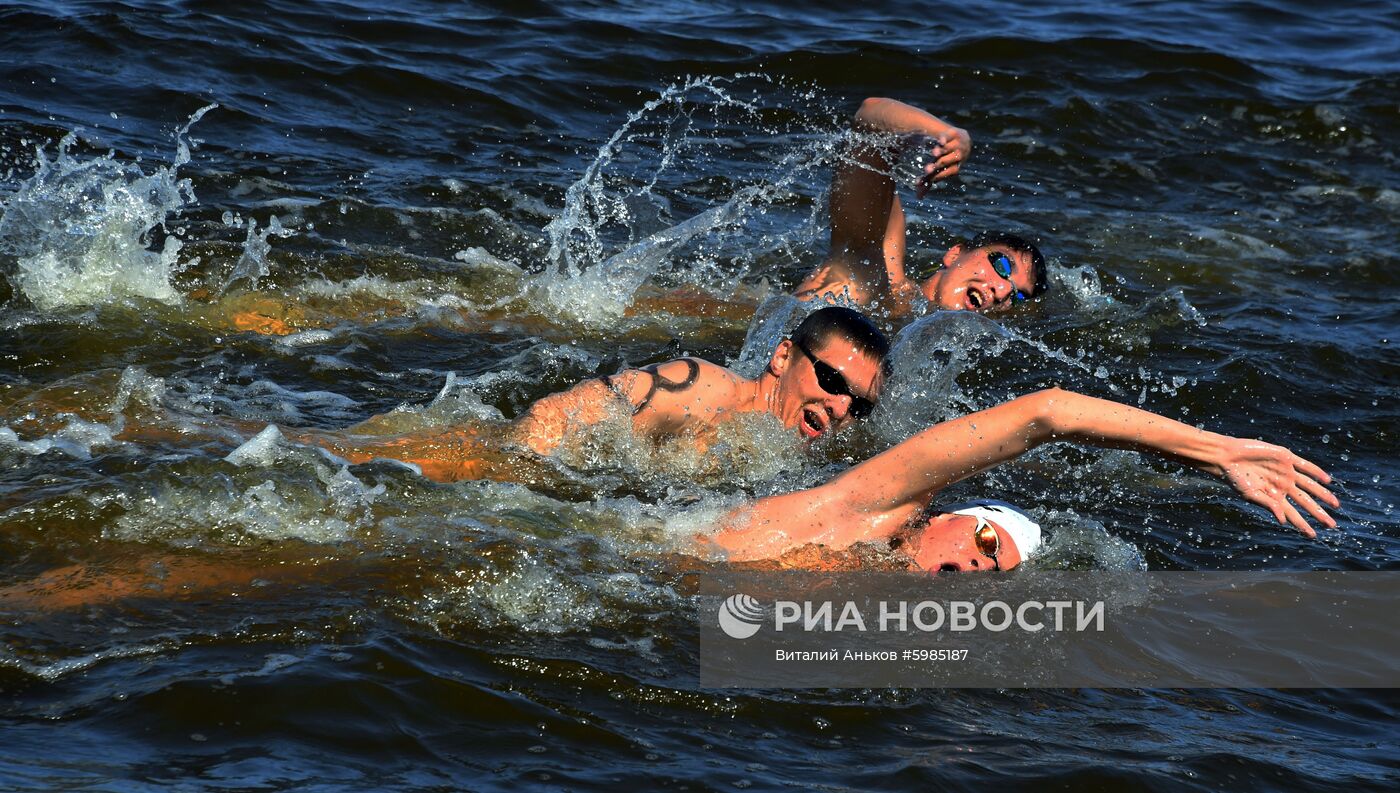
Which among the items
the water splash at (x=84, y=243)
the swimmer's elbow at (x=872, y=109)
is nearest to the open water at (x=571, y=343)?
the water splash at (x=84, y=243)

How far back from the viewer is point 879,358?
6055 millimetres

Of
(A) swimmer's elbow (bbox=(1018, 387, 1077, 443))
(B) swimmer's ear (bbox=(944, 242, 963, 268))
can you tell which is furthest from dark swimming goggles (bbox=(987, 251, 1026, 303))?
(A) swimmer's elbow (bbox=(1018, 387, 1077, 443))

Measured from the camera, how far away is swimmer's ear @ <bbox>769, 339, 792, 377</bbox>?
624cm

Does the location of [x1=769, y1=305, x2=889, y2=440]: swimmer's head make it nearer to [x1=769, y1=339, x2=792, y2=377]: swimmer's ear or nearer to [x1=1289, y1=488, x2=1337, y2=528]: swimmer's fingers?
[x1=769, y1=339, x2=792, y2=377]: swimmer's ear

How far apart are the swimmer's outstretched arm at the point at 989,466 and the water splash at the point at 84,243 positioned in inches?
140

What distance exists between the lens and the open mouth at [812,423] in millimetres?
6129

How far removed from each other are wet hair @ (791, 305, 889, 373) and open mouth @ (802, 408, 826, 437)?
0.28 m

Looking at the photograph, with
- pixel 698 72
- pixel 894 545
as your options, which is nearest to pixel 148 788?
pixel 894 545

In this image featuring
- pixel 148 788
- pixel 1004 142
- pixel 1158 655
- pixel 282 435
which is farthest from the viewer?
pixel 1004 142

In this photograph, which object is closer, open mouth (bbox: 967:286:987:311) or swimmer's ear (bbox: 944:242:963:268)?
open mouth (bbox: 967:286:987:311)

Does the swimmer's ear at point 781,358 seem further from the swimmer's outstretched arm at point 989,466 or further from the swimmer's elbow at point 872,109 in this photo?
the swimmer's elbow at point 872,109

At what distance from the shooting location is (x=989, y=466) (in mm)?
5004

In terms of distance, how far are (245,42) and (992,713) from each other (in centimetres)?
900

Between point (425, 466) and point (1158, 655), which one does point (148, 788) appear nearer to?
point (425, 466)
